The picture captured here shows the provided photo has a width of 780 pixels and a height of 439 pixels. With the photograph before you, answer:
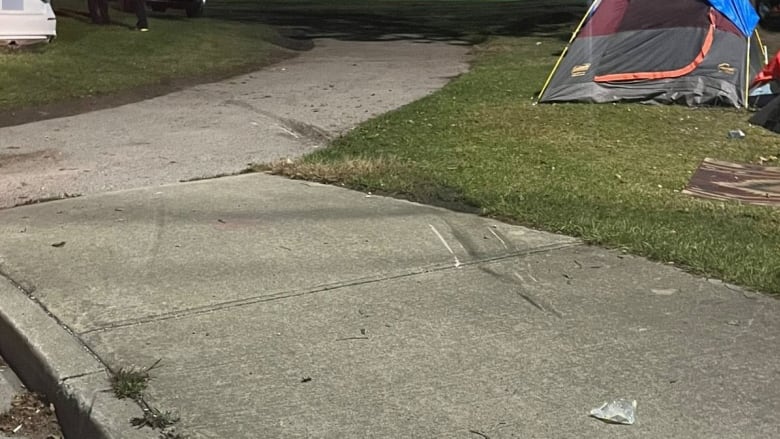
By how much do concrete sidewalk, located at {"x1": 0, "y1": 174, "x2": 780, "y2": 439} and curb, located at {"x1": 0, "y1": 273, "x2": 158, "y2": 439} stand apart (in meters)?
0.01

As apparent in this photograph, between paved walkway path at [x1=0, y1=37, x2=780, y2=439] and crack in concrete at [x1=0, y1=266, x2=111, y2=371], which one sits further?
crack in concrete at [x1=0, y1=266, x2=111, y2=371]

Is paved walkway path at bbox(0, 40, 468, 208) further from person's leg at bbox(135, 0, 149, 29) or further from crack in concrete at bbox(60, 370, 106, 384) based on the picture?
person's leg at bbox(135, 0, 149, 29)

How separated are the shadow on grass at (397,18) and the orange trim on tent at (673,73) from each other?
1025cm

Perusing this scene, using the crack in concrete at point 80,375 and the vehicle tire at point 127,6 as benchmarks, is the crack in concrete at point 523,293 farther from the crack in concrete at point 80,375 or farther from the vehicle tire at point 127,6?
the vehicle tire at point 127,6

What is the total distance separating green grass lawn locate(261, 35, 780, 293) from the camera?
5.47m

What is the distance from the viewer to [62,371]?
369cm

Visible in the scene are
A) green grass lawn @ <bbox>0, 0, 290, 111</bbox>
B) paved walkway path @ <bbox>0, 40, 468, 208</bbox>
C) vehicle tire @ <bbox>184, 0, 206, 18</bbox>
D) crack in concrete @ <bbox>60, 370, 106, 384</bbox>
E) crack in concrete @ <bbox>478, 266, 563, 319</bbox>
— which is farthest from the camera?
vehicle tire @ <bbox>184, 0, 206, 18</bbox>

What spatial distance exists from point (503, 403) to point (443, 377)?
0.32 m

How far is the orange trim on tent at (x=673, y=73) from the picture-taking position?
1083 centimetres

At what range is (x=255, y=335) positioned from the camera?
4117 mm

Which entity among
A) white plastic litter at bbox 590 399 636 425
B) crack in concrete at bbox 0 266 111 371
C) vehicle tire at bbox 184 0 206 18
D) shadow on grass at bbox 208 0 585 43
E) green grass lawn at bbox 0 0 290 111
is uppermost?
white plastic litter at bbox 590 399 636 425

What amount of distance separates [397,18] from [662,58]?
18.2 m

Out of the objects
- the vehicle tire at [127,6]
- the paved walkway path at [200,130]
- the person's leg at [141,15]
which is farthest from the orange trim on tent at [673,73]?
the vehicle tire at [127,6]

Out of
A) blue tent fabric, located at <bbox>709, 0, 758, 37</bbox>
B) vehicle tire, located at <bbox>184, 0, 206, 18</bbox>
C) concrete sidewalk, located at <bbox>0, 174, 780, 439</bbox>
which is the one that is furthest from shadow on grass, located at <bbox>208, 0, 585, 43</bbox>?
concrete sidewalk, located at <bbox>0, 174, 780, 439</bbox>
